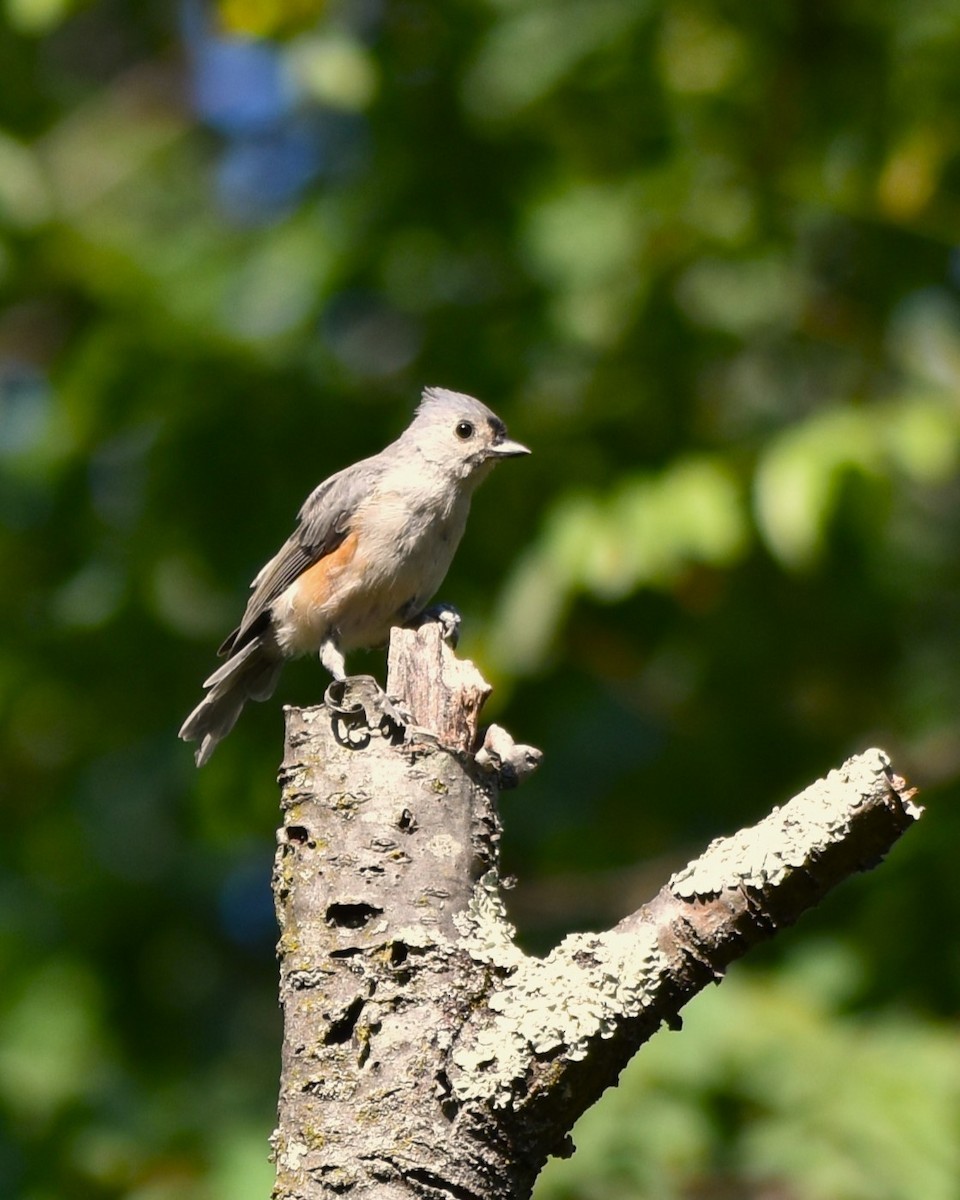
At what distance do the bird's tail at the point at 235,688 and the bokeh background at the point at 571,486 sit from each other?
1.68ft

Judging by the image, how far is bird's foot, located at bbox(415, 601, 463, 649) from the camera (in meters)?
4.45

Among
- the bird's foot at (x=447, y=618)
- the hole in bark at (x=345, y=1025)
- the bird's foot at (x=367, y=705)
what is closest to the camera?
the hole in bark at (x=345, y=1025)

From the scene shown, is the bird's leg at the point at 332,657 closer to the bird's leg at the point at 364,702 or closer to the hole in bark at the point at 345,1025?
the bird's leg at the point at 364,702

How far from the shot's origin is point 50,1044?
657 cm

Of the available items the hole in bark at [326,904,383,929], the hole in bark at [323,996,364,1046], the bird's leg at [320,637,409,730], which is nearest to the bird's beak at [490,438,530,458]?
the bird's leg at [320,637,409,730]

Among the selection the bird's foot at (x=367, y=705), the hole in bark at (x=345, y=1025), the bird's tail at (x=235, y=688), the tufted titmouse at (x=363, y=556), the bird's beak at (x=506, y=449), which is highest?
the bird's beak at (x=506, y=449)

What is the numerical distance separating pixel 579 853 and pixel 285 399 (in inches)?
90.7

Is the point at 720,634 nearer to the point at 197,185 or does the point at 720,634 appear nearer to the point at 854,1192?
the point at 854,1192

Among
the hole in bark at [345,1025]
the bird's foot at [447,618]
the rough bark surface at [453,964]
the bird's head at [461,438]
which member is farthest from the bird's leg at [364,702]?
the bird's head at [461,438]

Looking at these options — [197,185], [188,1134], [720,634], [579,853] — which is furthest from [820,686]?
[197,185]

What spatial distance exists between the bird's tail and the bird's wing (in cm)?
6

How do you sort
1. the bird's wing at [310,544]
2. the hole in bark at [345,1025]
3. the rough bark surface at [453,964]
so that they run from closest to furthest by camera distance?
the rough bark surface at [453,964] < the hole in bark at [345,1025] < the bird's wing at [310,544]

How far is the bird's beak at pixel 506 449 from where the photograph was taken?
5383mm

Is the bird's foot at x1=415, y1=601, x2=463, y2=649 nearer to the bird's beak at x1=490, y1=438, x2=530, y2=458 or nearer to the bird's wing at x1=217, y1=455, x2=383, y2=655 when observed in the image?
the bird's wing at x1=217, y1=455, x2=383, y2=655
